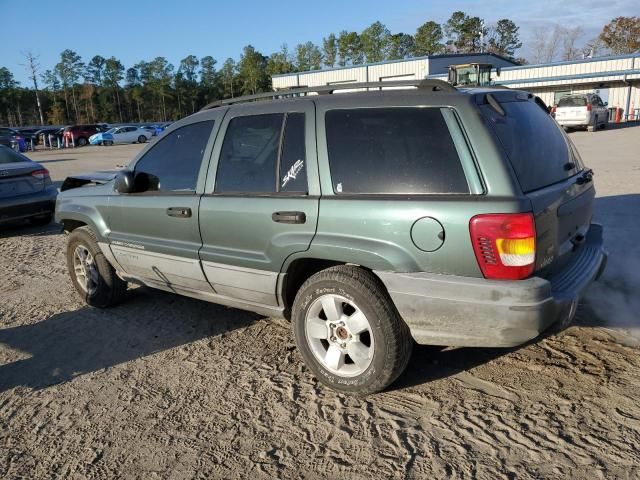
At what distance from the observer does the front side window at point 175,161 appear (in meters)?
4.08

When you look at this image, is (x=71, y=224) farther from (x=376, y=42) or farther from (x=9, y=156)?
(x=376, y=42)

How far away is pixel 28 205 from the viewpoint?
27.9ft

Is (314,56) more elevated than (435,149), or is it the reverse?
(314,56)

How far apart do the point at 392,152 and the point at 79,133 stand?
45.4 metres

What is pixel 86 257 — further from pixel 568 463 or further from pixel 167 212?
pixel 568 463

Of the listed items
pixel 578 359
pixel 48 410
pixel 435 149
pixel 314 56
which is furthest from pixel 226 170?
pixel 314 56

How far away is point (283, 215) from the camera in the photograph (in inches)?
134

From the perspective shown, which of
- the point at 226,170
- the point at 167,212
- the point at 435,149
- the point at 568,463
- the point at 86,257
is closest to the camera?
the point at 568,463

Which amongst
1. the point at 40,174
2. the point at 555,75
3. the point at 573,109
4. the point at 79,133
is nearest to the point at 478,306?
the point at 40,174

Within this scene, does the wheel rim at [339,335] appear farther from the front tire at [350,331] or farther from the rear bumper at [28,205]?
the rear bumper at [28,205]

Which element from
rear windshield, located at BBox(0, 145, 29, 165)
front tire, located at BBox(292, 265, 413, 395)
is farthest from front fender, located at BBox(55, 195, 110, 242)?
rear windshield, located at BBox(0, 145, 29, 165)

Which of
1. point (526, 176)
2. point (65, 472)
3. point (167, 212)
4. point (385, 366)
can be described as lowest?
point (65, 472)

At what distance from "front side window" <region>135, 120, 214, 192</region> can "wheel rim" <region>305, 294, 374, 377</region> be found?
57.5 inches

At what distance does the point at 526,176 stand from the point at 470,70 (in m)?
19.6
